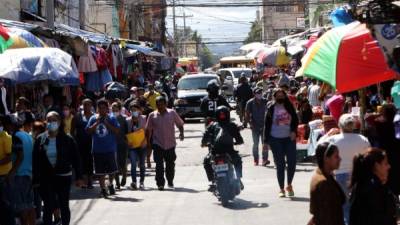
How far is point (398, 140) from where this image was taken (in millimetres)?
11000

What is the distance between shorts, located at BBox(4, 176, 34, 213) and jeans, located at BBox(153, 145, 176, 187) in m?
5.11

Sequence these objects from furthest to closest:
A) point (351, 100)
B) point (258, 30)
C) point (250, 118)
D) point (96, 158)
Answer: point (258, 30) → point (250, 118) → point (351, 100) → point (96, 158)

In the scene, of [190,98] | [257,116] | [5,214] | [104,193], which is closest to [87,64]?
[257,116]

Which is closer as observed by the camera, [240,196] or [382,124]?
[382,124]

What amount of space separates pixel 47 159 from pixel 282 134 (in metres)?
4.44

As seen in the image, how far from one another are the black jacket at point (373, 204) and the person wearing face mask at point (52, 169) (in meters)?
5.25

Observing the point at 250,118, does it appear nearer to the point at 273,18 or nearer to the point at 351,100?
the point at 351,100

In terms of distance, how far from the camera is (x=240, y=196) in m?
14.8

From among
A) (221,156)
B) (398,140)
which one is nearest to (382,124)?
(398,140)

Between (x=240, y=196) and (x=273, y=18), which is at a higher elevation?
(x=273, y=18)

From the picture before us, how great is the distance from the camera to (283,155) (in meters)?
14.2

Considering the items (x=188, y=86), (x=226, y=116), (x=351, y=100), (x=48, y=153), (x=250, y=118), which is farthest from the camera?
(x=188, y=86)

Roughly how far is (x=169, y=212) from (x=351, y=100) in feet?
16.6

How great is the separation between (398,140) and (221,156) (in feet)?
12.1
